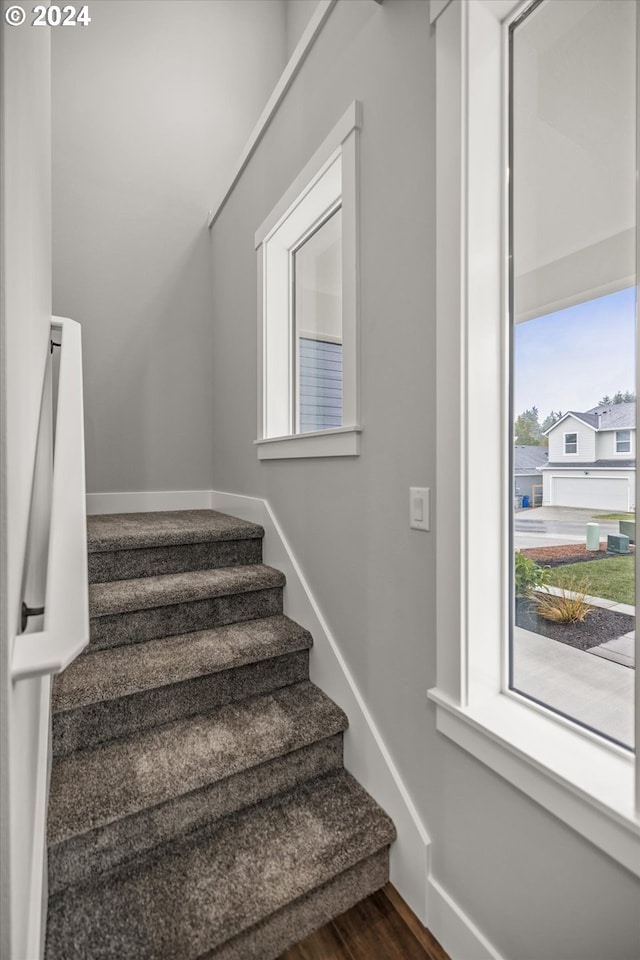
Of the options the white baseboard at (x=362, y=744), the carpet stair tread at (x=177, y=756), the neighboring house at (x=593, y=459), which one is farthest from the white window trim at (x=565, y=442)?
the carpet stair tread at (x=177, y=756)

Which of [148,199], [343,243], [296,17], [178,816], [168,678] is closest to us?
[178,816]

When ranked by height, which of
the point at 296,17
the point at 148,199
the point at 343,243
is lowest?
the point at 343,243

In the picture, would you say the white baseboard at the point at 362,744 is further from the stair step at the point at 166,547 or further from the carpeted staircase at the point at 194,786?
the stair step at the point at 166,547

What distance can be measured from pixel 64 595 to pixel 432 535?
34.8 inches

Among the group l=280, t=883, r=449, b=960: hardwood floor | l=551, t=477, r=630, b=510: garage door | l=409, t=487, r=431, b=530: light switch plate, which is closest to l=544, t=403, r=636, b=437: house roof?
l=551, t=477, r=630, b=510: garage door

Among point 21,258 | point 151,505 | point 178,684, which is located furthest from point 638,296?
point 151,505

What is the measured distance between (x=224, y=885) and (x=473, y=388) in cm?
137

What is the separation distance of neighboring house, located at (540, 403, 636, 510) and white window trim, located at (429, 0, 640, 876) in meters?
0.13

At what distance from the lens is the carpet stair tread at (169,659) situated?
1442 mm

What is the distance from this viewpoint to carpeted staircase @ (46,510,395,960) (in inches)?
44.8

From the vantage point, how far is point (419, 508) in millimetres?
1310

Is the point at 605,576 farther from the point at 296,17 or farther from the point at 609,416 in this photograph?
the point at 296,17

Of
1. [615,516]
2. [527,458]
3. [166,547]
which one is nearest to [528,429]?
[527,458]

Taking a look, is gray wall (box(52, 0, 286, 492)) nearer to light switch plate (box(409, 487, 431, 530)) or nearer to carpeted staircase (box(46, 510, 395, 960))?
carpeted staircase (box(46, 510, 395, 960))
